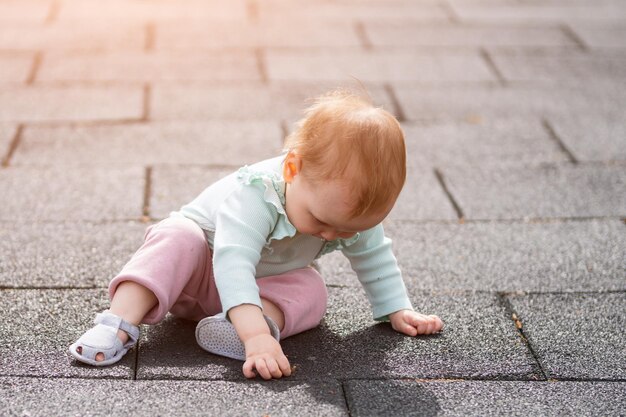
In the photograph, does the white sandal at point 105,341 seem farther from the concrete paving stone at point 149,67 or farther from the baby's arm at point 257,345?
the concrete paving stone at point 149,67

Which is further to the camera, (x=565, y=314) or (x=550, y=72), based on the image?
(x=550, y=72)

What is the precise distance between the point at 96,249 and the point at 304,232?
913 mm

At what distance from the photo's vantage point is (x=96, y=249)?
10.2 ft

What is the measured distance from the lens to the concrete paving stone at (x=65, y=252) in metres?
2.89

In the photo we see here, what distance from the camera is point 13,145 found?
3955 millimetres

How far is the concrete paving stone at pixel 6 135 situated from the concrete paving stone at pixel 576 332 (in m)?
2.15

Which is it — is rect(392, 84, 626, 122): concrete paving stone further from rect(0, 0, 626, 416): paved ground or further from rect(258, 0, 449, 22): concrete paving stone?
rect(258, 0, 449, 22): concrete paving stone

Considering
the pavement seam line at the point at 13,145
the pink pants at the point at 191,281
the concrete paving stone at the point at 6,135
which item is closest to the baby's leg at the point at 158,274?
the pink pants at the point at 191,281

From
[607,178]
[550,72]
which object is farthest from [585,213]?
[550,72]

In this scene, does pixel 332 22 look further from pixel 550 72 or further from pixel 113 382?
pixel 113 382

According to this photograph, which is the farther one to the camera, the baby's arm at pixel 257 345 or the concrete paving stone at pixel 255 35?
the concrete paving stone at pixel 255 35

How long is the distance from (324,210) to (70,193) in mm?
1513

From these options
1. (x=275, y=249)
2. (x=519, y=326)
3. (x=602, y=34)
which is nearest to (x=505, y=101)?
(x=602, y=34)

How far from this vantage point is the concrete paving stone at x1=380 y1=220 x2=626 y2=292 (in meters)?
3.04
